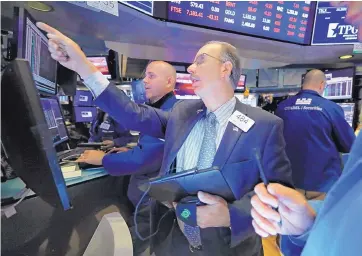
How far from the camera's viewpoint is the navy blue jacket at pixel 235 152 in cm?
113

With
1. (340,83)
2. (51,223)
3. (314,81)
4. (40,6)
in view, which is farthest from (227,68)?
(340,83)

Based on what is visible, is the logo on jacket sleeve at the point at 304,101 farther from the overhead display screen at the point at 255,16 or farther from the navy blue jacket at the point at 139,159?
the navy blue jacket at the point at 139,159

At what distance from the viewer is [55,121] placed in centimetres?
187

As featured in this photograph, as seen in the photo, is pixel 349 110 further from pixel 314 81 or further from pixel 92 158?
pixel 92 158

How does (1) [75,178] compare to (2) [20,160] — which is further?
(1) [75,178]

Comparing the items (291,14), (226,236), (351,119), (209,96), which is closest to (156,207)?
(226,236)

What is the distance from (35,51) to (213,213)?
977 millimetres

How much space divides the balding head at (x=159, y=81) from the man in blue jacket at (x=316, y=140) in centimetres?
132

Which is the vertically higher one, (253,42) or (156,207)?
(253,42)

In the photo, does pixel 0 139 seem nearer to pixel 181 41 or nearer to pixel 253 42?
pixel 181 41

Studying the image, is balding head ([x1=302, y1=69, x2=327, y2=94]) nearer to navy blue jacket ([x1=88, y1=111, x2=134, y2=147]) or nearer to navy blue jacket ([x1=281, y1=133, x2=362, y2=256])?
navy blue jacket ([x1=88, y1=111, x2=134, y2=147])

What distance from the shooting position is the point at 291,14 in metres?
3.26

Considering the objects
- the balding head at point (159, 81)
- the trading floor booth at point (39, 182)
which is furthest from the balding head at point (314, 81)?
the trading floor booth at point (39, 182)

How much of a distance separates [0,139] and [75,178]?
35.1 inches
